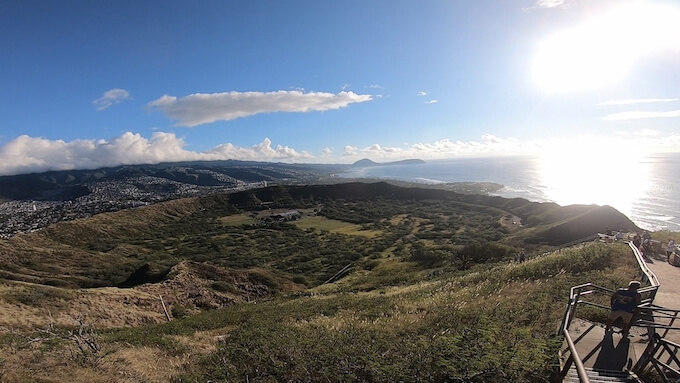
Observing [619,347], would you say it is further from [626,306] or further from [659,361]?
[659,361]

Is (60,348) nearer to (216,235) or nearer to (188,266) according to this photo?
(188,266)

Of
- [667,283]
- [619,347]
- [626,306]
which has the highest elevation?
[626,306]

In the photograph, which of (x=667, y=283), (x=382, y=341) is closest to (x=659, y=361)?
(x=382, y=341)

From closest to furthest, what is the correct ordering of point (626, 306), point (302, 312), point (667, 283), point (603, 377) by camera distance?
point (603, 377) < point (626, 306) < point (667, 283) < point (302, 312)

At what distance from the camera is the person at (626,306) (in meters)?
7.71

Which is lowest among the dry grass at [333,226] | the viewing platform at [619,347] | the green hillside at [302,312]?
the dry grass at [333,226]

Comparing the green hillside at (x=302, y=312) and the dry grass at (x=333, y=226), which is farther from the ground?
the green hillside at (x=302, y=312)

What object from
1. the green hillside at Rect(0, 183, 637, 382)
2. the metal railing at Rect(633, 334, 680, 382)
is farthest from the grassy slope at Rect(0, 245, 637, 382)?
the metal railing at Rect(633, 334, 680, 382)

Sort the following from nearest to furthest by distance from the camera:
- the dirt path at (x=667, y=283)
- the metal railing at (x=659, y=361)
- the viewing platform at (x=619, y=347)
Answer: the metal railing at (x=659, y=361), the viewing platform at (x=619, y=347), the dirt path at (x=667, y=283)

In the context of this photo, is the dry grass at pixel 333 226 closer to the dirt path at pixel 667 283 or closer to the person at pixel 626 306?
the dirt path at pixel 667 283

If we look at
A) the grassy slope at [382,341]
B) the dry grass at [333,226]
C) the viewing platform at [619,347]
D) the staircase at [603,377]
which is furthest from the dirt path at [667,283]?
the dry grass at [333,226]

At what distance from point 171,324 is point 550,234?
5906 cm

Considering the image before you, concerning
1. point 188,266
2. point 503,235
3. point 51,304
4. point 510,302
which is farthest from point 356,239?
point 510,302

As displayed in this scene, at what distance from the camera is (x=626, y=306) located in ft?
25.8
